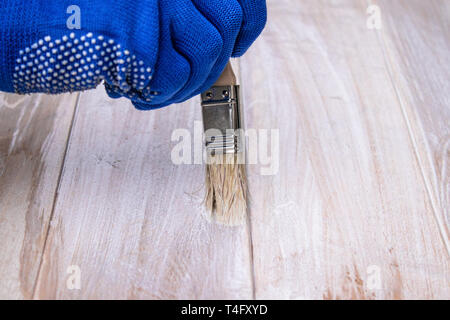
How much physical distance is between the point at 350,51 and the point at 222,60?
381 millimetres

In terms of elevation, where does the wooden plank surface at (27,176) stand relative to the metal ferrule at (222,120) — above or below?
below

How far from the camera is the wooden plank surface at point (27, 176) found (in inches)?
22.9

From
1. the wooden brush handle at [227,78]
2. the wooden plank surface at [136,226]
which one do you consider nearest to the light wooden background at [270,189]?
the wooden plank surface at [136,226]

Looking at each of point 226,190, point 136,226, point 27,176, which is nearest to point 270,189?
point 226,190

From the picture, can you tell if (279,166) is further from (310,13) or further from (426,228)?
(310,13)

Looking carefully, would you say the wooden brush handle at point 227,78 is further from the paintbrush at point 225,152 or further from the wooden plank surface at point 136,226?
the wooden plank surface at point 136,226

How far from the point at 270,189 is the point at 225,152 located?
7 centimetres

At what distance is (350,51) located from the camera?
895mm

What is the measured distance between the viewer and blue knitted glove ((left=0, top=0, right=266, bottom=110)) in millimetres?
507

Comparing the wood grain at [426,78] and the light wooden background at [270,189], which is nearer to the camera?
the light wooden background at [270,189]

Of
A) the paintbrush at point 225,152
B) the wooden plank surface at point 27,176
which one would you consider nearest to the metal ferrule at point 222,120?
the paintbrush at point 225,152

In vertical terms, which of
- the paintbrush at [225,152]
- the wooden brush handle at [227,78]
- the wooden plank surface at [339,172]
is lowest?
the wooden plank surface at [339,172]

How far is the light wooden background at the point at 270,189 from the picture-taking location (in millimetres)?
571

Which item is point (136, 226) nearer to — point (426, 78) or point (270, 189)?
point (270, 189)
